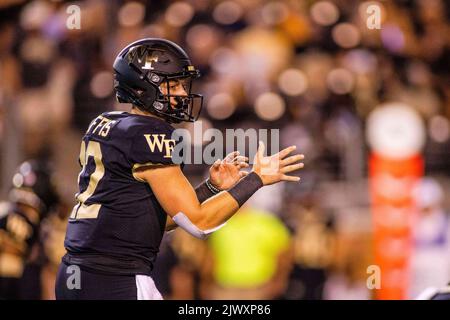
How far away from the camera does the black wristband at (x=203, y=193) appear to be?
3.91 metres

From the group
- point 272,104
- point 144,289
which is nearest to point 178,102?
point 144,289

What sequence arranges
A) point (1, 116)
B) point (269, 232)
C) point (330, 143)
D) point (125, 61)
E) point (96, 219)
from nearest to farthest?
point (96, 219), point (125, 61), point (1, 116), point (269, 232), point (330, 143)

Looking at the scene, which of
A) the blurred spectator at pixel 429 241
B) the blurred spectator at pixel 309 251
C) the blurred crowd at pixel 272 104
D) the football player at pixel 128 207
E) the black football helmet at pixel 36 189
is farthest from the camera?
the blurred spectator at pixel 429 241

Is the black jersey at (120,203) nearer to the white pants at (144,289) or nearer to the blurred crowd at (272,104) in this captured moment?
the white pants at (144,289)

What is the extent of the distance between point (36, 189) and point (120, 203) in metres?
2.71

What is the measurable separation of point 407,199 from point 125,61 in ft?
17.6

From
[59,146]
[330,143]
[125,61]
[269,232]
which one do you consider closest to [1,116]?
[59,146]

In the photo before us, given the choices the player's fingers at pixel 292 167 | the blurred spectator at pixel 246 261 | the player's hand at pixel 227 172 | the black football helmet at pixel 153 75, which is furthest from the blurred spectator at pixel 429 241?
the black football helmet at pixel 153 75

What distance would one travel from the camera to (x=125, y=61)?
3775mm

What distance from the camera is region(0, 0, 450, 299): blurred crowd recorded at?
8.08 metres

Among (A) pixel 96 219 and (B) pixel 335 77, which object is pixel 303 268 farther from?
(A) pixel 96 219

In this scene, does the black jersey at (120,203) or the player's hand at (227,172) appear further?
the player's hand at (227,172)

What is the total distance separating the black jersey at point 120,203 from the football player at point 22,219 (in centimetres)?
236

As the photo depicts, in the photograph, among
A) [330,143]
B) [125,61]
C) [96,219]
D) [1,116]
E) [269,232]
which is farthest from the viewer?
[330,143]
